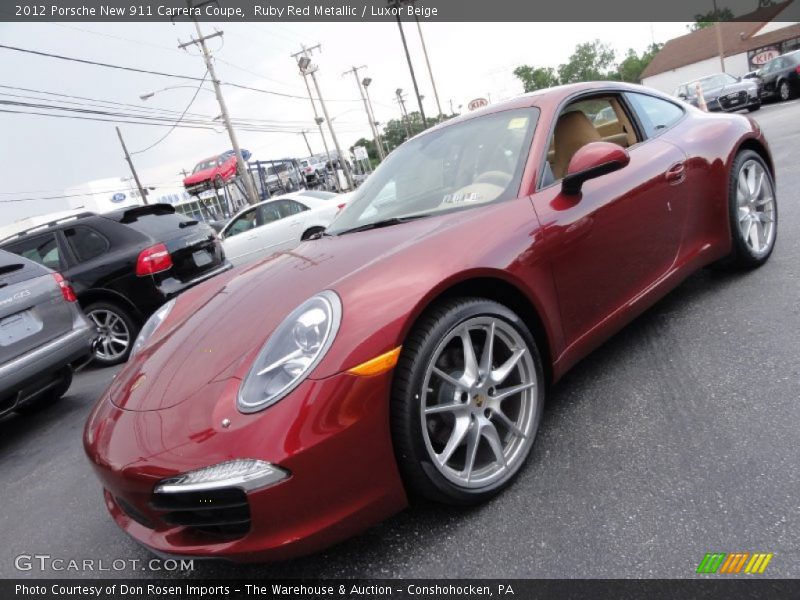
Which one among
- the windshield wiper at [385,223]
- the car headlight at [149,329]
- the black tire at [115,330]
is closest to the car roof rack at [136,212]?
the black tire at [115,330]

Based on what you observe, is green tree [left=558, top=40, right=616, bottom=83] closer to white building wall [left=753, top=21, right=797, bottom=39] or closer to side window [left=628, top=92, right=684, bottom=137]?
white building wall [left=753, top=21, right=797, bottom=39]

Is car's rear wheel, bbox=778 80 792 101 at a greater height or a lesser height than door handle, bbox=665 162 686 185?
lesser

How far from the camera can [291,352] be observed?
170 centimetres

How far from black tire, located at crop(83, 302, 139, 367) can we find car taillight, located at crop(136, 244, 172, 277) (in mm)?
454

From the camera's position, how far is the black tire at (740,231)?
3.18m

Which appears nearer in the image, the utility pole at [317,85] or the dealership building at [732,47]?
the utility pole at [317,85]

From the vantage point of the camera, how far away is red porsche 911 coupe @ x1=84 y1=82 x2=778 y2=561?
1569 millimetres

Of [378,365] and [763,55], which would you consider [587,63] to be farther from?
[378,365]

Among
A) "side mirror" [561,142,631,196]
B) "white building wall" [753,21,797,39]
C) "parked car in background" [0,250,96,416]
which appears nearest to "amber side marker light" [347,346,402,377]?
"side mirror" [561,142,631,196]

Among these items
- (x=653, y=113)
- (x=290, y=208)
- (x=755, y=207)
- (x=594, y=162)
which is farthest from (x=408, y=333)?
(x=290, y=208)

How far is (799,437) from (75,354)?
14.2ft

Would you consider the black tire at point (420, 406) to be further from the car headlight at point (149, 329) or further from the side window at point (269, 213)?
the side window at point (269, 213)
